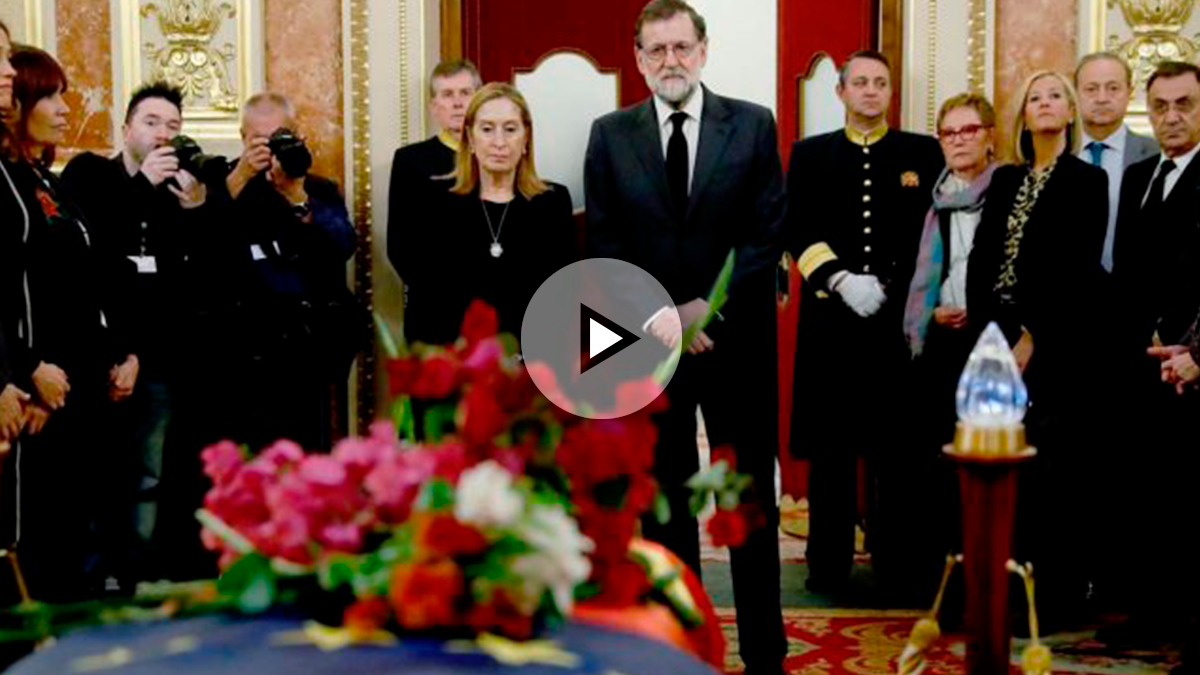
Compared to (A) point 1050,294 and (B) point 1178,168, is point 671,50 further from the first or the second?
(B) point 1178,168

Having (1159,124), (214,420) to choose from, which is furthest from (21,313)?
(1159,124)

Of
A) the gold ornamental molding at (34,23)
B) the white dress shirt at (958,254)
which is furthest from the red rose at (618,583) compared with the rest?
the gold ornamental molding at (34,23)

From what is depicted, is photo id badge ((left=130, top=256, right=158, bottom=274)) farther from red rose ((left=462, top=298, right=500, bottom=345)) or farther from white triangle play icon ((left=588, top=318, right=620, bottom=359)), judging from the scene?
red rose ((left=462, top=298, right=500, bottom=345))

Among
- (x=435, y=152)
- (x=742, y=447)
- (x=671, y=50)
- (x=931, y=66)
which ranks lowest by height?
(x=742, y=447)

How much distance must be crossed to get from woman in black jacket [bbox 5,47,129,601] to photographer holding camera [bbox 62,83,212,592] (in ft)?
1.37

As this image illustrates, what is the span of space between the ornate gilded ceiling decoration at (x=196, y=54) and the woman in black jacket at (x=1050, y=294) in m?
2.75

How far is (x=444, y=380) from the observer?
1.72 m

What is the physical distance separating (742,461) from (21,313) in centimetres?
178

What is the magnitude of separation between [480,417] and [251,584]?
0.30 meters

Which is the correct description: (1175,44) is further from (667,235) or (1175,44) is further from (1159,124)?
(667,235)

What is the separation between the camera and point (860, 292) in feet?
15.7

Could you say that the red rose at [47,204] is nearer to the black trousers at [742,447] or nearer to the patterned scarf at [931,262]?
the black trousers at [742,447]

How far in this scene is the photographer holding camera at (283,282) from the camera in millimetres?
4961
